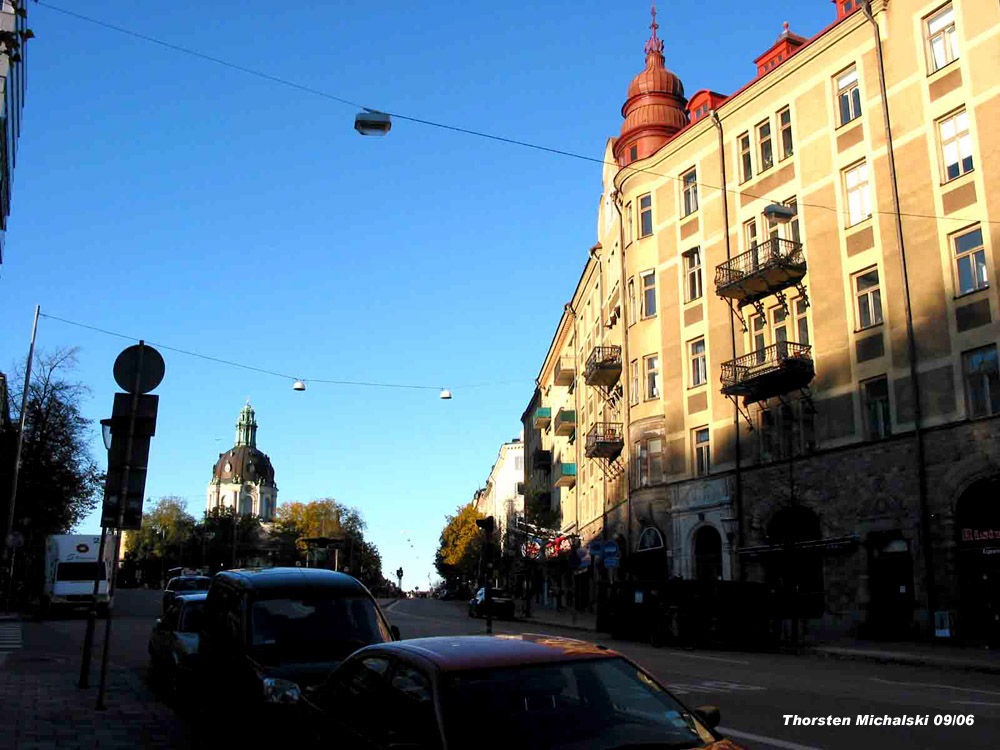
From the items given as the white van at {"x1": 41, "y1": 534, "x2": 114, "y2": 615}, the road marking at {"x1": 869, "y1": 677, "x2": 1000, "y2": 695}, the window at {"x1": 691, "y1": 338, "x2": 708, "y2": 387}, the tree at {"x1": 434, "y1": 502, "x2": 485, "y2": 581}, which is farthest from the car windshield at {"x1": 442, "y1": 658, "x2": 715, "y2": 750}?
the tree at {"x1": 434, "y1": 502, "x2": 485, "y2": 581}

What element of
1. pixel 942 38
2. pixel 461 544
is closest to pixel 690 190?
pixel 942 38

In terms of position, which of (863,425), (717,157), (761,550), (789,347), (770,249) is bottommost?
(761,550)

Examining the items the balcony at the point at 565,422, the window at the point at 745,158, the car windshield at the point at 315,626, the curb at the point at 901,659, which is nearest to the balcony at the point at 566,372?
the balcony at the point at 565,422

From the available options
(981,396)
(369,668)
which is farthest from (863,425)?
(369,668)

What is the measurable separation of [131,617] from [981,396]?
31549 mm

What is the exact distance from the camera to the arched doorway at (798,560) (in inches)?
1179

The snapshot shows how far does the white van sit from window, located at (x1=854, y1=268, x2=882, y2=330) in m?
29.1

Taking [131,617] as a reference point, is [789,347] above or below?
above

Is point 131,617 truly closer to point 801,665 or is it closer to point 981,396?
point 801,665

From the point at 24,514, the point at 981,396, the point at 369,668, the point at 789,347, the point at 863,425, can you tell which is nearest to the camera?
the point at 369,668

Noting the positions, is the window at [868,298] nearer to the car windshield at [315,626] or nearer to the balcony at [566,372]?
the car windshield at [315,626]

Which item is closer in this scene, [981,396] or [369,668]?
[369,668]

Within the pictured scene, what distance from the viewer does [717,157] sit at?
123 feet

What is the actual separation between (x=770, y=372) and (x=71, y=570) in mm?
27947
